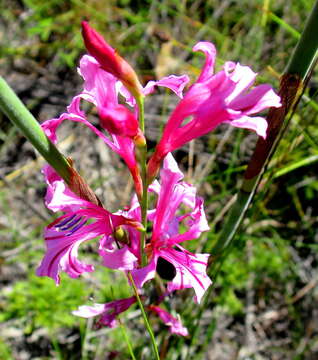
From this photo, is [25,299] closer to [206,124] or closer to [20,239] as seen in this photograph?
[20,239]

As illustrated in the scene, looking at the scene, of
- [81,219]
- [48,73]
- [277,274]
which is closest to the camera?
[81,219]

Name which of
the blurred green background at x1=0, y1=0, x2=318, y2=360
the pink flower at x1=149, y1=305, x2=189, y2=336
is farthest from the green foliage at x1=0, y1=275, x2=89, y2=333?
the pink flower at x1=149, y1=305, x2=189, y2=336

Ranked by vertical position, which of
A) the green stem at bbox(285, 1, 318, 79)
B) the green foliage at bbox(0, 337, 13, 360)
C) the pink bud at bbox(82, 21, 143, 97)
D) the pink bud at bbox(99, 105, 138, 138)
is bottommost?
the green foliage at bbox(0, 337, 13, 360)

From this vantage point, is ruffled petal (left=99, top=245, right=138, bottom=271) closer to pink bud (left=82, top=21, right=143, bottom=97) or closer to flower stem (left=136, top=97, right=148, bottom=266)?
flower stem (left=136, top=97, right=148, bottom=266)

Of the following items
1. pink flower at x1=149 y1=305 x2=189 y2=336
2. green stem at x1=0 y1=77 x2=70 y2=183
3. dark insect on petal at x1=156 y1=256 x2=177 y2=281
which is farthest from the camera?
pink flower at x1=149 y1=305 x2=189 y2=336

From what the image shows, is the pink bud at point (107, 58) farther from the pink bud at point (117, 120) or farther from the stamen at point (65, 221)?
the stamen at point (65, 221)

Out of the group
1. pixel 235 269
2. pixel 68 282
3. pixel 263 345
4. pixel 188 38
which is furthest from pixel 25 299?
pixel 188 38

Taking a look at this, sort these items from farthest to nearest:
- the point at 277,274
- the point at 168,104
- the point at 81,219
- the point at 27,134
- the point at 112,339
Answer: the point at 168,104 → the point at 277,274 → the point at 112,339 → the point at 81,219 → the point at 27,134
